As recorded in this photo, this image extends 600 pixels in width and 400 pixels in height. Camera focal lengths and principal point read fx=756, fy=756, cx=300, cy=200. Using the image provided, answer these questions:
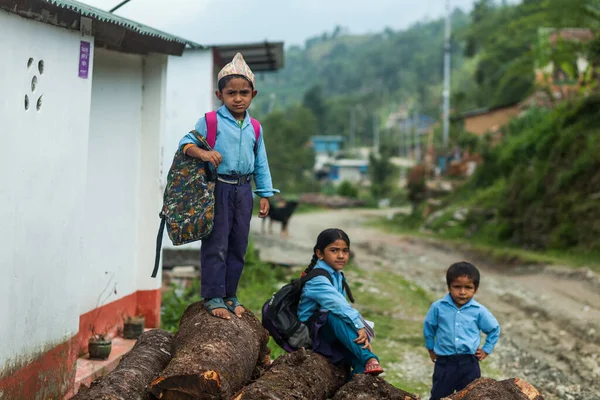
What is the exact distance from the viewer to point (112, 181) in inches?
281

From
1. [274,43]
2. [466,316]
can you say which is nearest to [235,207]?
[466,316]

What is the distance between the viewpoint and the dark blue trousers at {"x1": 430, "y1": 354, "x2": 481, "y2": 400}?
5.29 meters

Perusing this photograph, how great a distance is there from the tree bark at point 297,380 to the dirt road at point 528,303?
3641 millimetres

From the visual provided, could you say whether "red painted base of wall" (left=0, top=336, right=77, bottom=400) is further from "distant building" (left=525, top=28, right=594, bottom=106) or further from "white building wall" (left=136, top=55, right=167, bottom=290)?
"distant building" (left=525, top=28, right=594, bottom=106)

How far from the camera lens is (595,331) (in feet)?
32.8

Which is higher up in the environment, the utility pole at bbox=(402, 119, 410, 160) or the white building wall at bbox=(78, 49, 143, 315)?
the utility pole at bbox=(402, 119, 410, 160)

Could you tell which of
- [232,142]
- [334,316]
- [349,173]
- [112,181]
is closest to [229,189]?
[232,142]

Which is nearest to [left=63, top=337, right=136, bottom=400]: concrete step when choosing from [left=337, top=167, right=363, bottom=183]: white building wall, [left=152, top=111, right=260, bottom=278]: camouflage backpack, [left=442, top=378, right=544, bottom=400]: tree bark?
[left=152, top=111, right=260, bottom=278]: camouflage backpack

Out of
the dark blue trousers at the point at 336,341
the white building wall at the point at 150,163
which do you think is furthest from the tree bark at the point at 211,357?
the white building wall at the point at 150,163

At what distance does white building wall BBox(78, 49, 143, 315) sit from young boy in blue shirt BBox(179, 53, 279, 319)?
2.10 metres

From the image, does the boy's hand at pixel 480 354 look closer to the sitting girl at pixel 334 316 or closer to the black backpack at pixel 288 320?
the sitting girl at pixel 334 316

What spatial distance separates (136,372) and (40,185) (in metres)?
1.43

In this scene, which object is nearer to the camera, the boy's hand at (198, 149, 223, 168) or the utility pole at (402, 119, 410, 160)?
the boy's hand at (198, 149, 223, 168)

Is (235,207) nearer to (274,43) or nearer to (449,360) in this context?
(449,360)
